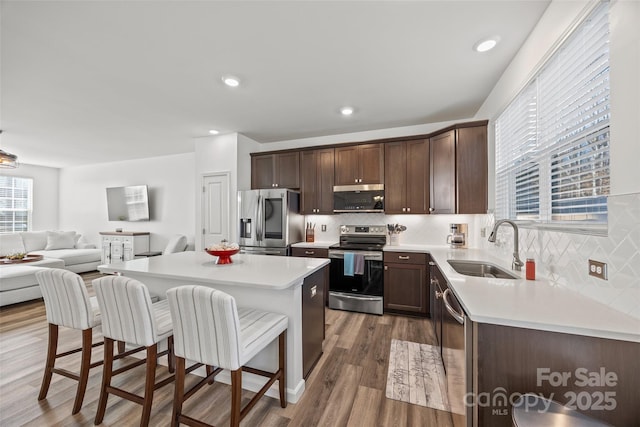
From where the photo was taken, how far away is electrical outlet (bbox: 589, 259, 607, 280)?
3.87 feet

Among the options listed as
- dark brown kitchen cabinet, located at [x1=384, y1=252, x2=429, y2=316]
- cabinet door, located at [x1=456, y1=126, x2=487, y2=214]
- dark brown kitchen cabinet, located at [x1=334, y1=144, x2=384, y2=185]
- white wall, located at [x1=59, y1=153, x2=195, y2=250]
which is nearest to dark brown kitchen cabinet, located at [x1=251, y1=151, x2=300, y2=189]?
dark brown kitchen cabinet, located at [x1=334, y1=144, x2=384, y2=185]

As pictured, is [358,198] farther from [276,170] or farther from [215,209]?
[215,209]

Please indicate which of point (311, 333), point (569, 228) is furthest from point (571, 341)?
point (311, 333)

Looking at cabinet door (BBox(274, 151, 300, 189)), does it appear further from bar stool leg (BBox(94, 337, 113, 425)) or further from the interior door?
bar stool leg (BBox(94, 337, 113, 425))

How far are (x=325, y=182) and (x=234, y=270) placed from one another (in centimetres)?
238

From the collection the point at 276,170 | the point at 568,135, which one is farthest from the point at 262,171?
the point at 568,135

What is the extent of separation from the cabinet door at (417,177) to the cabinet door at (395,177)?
5 centimetres

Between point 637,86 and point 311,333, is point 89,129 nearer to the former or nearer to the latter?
point 311,333

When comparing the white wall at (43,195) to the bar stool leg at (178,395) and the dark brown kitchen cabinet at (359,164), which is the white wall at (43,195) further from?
the bar stool leg at (178,395)

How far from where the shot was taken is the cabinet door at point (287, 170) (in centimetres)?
414

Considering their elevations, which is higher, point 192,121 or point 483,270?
point 192,121

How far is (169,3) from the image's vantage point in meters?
1.60

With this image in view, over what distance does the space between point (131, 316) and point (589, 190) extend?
2673mm

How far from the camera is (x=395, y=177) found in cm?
362
